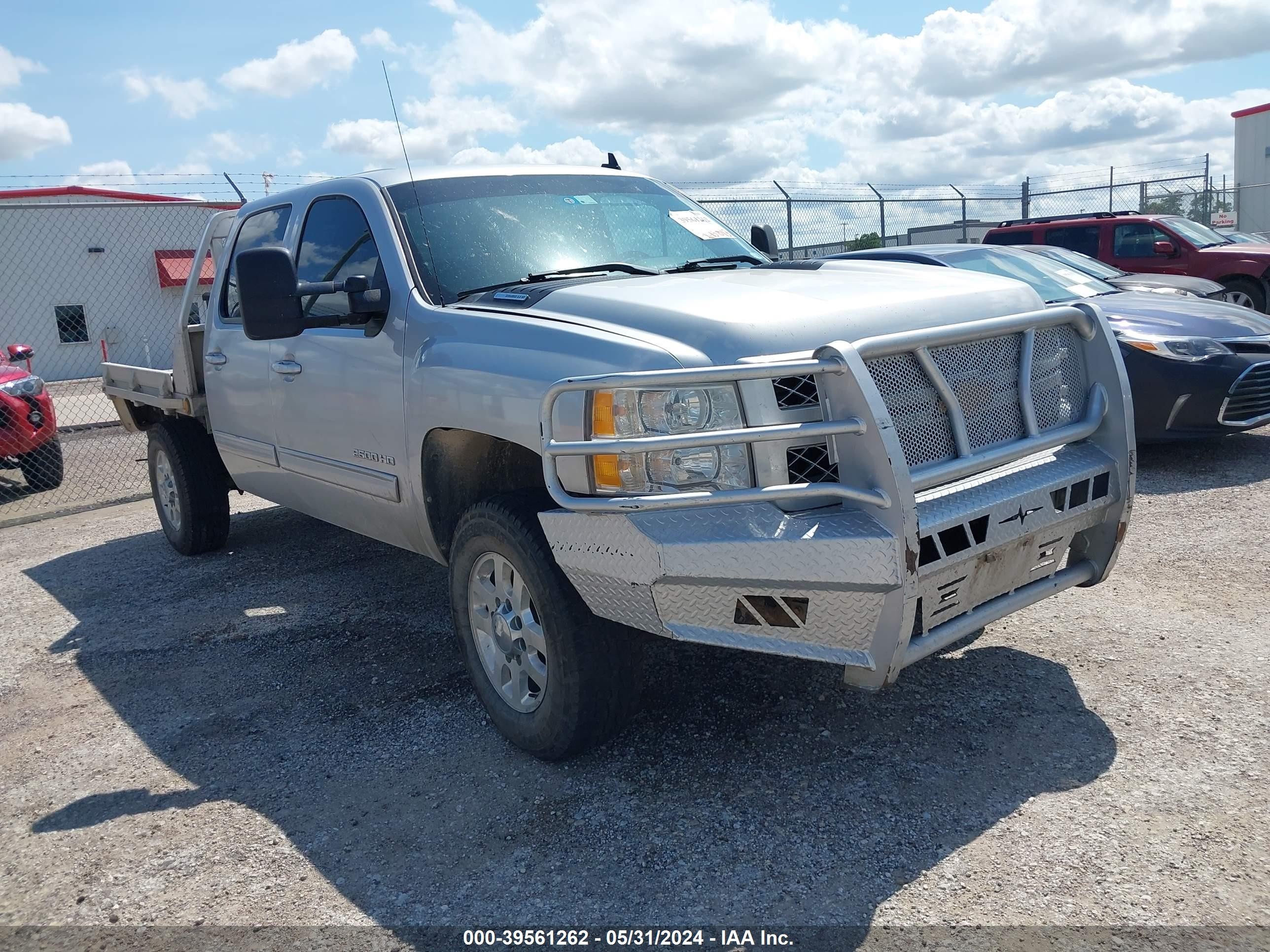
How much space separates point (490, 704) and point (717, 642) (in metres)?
1.08

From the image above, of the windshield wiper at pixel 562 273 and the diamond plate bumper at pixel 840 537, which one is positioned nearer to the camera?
the diamond plate bumper at pixel 840 537

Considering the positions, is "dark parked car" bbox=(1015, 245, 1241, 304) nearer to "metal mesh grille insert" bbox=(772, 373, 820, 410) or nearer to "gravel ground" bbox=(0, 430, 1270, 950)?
"gravel ground" bbox=(0, 430, 1270, 950)

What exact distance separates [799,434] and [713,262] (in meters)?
1.92

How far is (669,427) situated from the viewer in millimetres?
3023

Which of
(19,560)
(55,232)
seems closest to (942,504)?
(19,560)

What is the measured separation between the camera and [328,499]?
4828mm

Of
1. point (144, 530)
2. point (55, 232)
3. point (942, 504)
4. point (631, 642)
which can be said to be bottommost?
point (144, 530)

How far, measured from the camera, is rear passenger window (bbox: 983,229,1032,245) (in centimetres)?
1374

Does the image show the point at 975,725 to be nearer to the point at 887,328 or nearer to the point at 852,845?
the point at 852,845

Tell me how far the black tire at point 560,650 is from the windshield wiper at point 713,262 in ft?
4.43

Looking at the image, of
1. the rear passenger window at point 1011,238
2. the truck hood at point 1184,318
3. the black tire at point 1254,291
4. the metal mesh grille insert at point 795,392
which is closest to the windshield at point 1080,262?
the truck hood at point 1184,318

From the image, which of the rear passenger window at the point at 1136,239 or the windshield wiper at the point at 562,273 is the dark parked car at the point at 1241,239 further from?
the windshield wiper at the point at 562,273

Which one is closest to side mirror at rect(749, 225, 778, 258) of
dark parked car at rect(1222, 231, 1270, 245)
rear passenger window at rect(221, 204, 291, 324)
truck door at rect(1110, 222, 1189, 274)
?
rear passenger window at rect(221, 204, 291, 324)

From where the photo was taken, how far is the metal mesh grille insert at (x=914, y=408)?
3.04m
